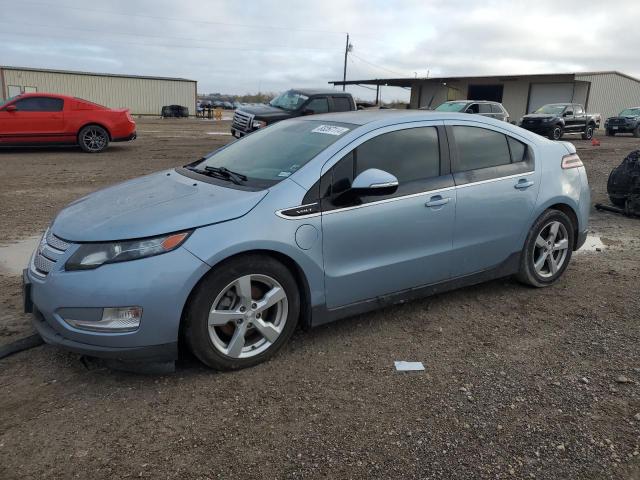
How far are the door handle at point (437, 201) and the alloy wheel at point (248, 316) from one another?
4.21 ft

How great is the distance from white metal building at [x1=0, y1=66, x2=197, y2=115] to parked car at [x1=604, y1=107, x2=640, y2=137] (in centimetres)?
3600

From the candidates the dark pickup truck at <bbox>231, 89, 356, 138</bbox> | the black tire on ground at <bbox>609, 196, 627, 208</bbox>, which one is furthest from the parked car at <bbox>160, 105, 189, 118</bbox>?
the black tire on ground at <bbox>609, 196, 627, 208</bbox>

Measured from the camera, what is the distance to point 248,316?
10.7 feet

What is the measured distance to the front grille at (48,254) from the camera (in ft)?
10.2

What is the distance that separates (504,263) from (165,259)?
9.31 feet

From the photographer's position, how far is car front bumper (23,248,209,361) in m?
2.90

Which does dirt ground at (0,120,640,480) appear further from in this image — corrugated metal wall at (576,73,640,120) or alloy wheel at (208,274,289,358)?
corrugated metal wall at (576,73,640,120)

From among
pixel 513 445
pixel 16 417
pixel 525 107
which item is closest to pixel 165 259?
pixel 16 417

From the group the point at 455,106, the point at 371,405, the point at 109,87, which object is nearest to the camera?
the point at 371,405

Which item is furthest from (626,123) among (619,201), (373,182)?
(373,182)

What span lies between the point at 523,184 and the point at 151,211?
2959 millimetres

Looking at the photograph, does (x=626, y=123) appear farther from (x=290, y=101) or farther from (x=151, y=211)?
(x=151, y=211)

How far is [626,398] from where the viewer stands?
10.3 ft

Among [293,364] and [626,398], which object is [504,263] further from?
[293,364]
